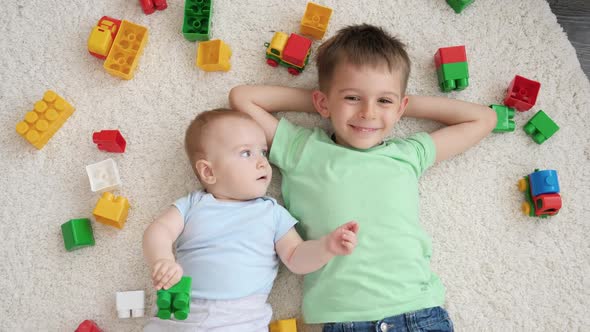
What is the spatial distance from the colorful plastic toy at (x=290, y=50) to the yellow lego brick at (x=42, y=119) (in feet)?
1.99

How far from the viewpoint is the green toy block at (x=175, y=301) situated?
99cm

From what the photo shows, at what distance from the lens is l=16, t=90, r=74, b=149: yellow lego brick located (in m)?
1.38

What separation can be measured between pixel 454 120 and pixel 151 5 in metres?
0.94

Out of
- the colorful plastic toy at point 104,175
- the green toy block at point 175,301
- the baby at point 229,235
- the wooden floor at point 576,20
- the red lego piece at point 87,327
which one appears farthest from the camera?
the wooden floor at point 576,20

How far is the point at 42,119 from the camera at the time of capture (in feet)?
4.58

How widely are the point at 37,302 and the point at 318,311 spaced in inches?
29.4

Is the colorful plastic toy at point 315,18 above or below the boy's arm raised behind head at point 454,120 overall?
above

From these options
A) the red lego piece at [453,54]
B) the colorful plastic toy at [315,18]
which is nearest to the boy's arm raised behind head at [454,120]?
the red lego piece at [453,54]

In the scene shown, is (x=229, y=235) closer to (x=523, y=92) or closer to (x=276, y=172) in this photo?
(x=276, y=172)

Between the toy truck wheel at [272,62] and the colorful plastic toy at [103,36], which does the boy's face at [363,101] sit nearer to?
the toy truck wheel at [272,62]

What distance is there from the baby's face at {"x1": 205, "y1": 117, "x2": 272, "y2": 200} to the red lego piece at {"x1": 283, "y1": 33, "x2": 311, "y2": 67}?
25 centimetres

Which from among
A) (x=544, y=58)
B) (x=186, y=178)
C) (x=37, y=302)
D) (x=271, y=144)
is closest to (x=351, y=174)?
(x=271, y=144)

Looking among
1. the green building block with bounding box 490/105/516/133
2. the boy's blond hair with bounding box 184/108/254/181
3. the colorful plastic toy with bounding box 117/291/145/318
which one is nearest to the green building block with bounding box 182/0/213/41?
the boy's blond hair with bounding box 184/108/254/181

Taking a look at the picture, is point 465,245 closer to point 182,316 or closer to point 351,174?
point 351,174
